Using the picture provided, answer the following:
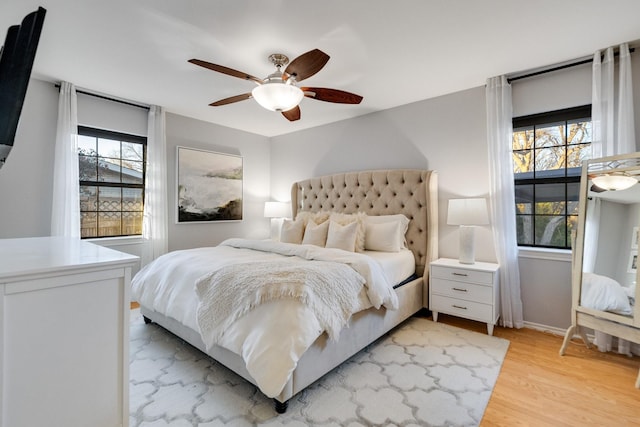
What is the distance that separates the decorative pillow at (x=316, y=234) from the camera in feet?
10.7

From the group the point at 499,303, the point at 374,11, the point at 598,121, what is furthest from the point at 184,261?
the point at 598,121

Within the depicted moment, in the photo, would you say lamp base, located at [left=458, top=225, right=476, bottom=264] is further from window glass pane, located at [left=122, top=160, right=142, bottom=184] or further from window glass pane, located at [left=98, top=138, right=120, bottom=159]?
window glass pane, located at [left=98, top=138, right=120, bottom=159]

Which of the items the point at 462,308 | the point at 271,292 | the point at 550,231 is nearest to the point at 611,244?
the point at 550,231

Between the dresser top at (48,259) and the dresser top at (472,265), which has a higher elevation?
the dresser top at (48,259)

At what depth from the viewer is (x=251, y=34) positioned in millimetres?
2152

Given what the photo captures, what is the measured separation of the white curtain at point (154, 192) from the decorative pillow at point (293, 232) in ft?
5.15

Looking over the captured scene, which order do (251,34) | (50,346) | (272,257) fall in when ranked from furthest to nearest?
(272,257), (251,34), (50,346)

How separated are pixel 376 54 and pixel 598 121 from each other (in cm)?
194

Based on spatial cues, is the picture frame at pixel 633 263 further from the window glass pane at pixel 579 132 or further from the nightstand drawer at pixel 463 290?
the window glass pane at pixel 579 132

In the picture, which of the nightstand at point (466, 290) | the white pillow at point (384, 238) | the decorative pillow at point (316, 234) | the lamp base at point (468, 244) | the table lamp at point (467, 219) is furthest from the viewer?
the decorative pillow at point (316, 234)


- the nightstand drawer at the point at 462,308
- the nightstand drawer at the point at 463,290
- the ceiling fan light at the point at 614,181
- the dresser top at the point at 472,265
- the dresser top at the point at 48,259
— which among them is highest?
the ceiling fan light at the point at 614,181

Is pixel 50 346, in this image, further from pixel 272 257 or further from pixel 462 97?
pixel 462 97

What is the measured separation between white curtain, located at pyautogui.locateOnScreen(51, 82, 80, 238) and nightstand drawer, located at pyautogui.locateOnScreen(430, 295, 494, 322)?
12.6 feet

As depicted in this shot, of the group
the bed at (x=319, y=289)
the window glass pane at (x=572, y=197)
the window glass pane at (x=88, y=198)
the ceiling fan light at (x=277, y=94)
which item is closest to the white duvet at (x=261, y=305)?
the bed at (x=319, y=289)
